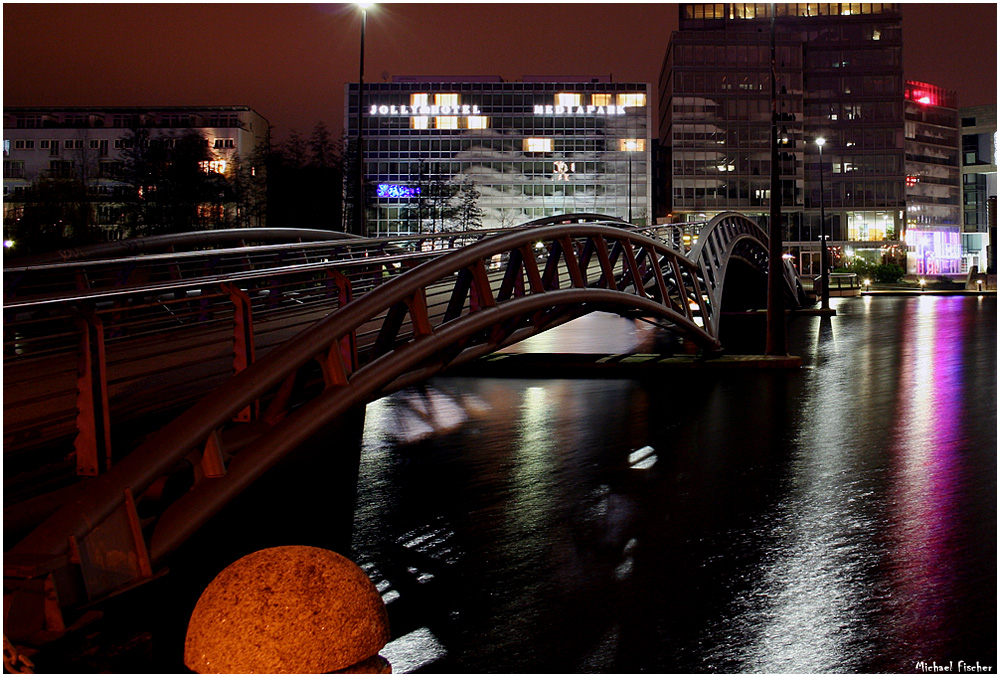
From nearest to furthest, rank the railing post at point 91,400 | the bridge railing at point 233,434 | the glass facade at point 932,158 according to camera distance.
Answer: the bridge railing at point 233,434 < the railing post at point 91,400 < the glass facade at point 932,158

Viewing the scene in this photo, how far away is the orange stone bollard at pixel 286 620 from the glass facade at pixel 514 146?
100346 mm

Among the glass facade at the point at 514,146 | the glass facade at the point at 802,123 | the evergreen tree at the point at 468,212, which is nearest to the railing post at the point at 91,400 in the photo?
the evergreen tree at the point at 468,212

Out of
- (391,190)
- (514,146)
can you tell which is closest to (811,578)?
(391,190)

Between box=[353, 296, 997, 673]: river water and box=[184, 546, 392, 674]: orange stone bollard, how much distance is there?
35.9 inches

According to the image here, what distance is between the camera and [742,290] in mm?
46844

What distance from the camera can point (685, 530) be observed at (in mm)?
8969

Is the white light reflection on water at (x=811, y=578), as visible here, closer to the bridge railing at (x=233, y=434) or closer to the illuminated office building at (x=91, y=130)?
the bridge railing at (x=233, y=434)

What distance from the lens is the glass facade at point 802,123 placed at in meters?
98.2

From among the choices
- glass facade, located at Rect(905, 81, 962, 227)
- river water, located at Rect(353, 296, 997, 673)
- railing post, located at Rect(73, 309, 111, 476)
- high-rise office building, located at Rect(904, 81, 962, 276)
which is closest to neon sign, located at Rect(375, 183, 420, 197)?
high-rise office building, located at Rect(904, 81, 962, 276)

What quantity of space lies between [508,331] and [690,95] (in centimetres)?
9021

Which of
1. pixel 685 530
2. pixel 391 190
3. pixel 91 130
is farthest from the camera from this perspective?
pixel 91 130

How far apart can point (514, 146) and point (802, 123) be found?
29265 millimetres

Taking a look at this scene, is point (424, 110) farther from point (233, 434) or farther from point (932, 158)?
point (233, 434)

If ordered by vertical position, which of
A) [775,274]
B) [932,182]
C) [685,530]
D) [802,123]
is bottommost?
[685,530]
